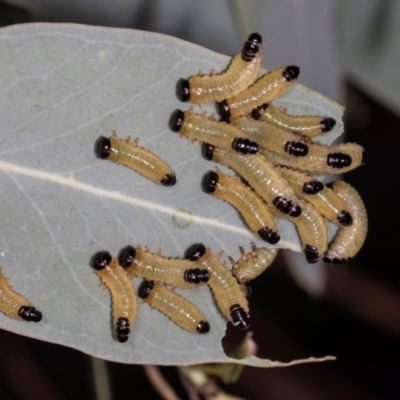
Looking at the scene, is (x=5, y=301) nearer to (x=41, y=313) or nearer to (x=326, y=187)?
(x=41, y=313)

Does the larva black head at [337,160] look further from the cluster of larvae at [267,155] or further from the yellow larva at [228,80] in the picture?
the yellow larva at [228,80]

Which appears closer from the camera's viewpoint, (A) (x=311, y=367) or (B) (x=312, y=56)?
(B) (x=312, y=56)

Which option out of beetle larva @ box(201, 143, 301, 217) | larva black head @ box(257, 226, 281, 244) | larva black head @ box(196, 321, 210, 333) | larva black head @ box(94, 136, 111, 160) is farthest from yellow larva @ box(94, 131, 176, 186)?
larva black head @ box(196, 321, 210, 333)

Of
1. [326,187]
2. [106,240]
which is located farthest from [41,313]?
[326,187]

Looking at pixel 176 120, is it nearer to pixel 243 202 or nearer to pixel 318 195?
pixel 243 202

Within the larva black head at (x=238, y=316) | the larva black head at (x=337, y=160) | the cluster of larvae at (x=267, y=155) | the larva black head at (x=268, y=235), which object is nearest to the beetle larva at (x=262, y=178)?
the cluster of larvae at (x=267, y=155)

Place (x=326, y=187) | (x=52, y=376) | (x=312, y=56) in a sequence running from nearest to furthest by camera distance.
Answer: (x=326, y=187)
(x=312, y=56)
(x=52, y=376)

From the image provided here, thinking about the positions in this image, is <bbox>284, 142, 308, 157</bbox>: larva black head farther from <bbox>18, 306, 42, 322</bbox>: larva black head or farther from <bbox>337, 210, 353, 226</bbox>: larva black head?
<bbox>18, 306, 42, 322</bbox>: larva black head
